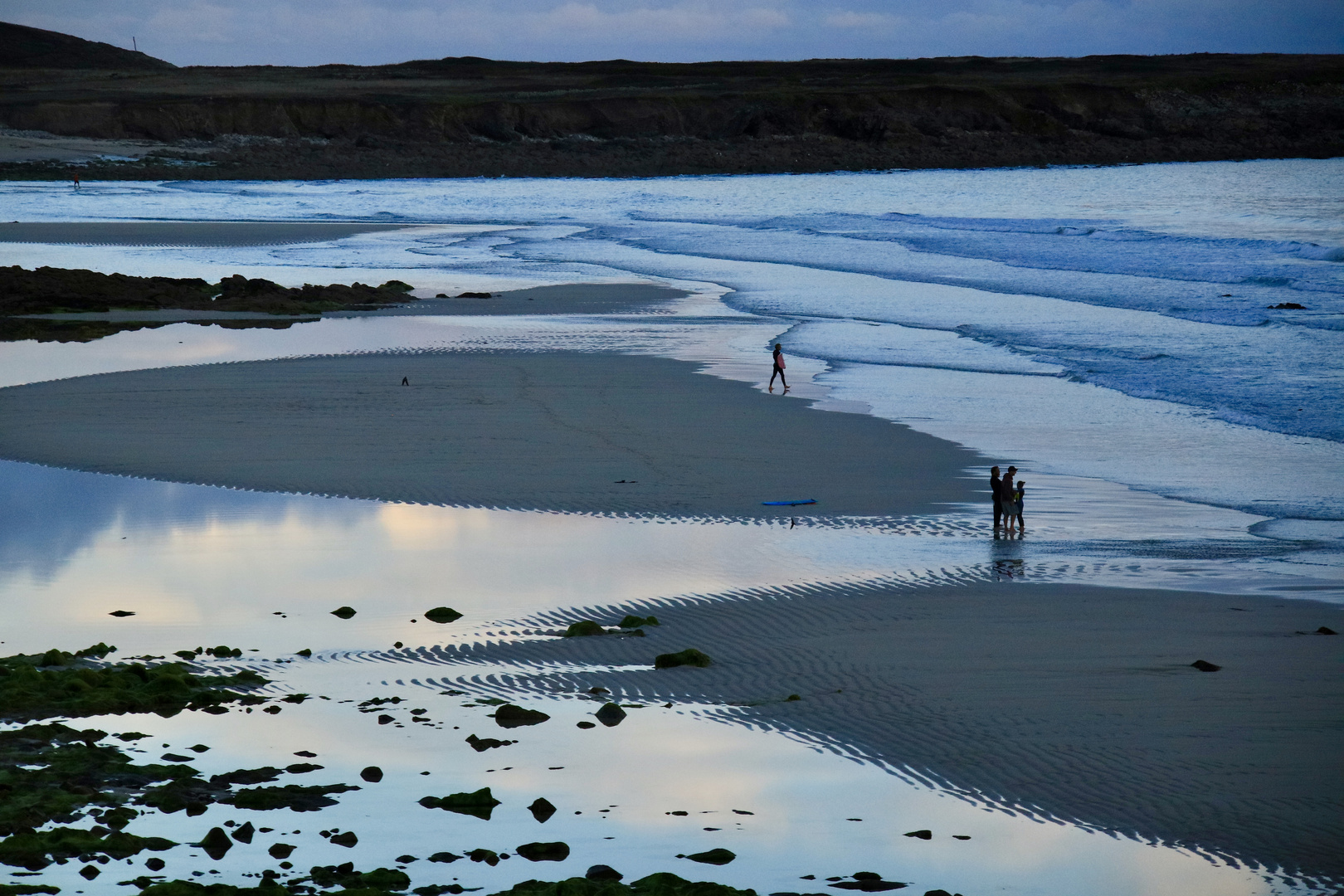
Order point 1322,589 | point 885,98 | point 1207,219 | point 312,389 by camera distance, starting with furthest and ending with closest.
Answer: point 885,98 < point 1207,219 < point 312,389 < point 1322,589

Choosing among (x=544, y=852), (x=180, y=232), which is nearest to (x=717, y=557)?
(x=544, y=852)

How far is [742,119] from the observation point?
401ft

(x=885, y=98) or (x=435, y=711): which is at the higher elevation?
(x=885, y=98)

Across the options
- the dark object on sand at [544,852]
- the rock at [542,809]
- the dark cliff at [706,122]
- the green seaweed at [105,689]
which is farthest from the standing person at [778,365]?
the dark cliff at [706,122]

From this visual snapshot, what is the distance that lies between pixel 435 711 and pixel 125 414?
39.9 ft

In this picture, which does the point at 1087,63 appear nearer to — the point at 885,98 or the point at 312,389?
the point at 885,98

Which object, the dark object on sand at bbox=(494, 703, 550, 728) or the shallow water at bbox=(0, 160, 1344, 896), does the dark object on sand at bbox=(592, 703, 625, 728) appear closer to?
the shallow water at bbox=(0, 160, 1344, 896)

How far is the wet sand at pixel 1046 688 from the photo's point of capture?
7887 mm

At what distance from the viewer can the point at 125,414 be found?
1956 centimetres

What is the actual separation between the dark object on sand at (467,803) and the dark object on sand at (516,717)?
1197 millimetres

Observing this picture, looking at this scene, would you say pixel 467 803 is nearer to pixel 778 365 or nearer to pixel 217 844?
pixel 217 844

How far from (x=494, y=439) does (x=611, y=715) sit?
30.8 ft

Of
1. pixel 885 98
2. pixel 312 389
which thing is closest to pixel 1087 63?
pixel 885 98

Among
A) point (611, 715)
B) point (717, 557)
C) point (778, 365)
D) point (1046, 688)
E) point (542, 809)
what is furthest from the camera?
point (778, 365)
